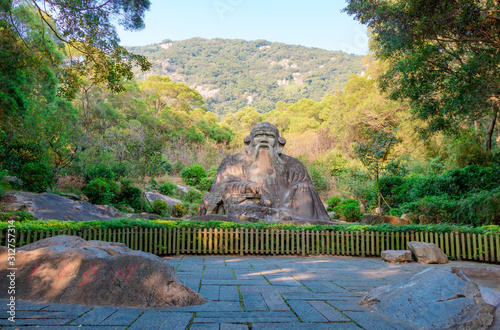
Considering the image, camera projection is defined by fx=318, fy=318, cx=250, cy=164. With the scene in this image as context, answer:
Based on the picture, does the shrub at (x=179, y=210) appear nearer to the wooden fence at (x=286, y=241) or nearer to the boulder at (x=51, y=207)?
the boulder at (x=51, y=207)

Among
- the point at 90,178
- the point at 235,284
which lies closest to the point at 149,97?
the point at 90,178

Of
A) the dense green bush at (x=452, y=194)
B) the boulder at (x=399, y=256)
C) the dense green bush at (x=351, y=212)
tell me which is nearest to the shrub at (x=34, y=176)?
the boulder at (x=399, y=256)

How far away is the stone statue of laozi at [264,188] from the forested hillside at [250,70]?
215ft

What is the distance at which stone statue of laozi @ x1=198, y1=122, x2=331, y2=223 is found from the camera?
973cm

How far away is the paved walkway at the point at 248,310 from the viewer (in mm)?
2504

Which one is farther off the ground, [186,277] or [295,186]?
[295,186]

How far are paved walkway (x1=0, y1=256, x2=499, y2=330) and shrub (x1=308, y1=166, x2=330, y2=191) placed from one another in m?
18.7

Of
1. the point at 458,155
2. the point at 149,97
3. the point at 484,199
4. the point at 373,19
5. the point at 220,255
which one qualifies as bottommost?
the point at 220,255

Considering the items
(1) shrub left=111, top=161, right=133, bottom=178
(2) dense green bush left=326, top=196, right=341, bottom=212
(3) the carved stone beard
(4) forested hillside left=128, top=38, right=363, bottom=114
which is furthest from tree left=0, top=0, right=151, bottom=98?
(4) forested hillside left=128, top=38, right=363, bottom=114

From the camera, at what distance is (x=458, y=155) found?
15.7m

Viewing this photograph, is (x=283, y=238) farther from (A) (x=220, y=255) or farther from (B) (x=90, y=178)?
(B) (x=90, y=178)

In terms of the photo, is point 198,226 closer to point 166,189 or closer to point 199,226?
point 199,226

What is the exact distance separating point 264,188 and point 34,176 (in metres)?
8.85

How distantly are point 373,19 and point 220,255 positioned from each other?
28.9 ft
